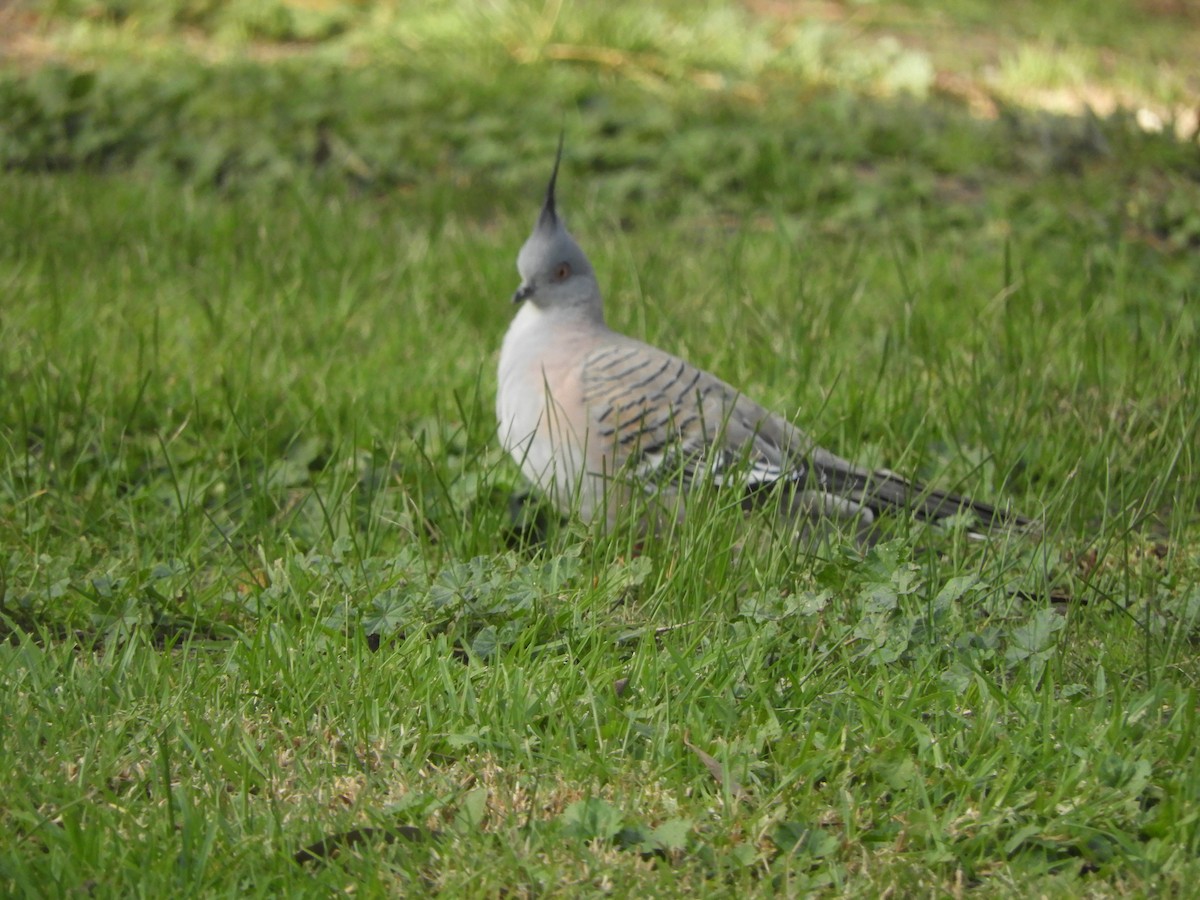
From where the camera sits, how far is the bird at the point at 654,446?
3.09 metres

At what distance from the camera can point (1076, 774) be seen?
88.2 inches

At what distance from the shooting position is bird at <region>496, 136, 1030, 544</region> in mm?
3090

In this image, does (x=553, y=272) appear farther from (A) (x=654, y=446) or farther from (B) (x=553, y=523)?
(B) (x=553, y=523)

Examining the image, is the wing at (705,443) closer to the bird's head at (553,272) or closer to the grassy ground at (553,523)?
the grassy ground at (553,523)

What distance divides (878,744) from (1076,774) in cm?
32

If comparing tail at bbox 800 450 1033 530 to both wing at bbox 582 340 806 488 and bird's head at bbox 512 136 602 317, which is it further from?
bird's head at bbox 512 136 602 317

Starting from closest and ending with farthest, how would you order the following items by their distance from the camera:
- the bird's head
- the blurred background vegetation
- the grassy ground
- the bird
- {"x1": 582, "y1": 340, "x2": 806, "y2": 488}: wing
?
the grassy ground → the bird → {"x1": 582, "y1": 340, "x2": 806, "y2": 488}: wing → the bird's head → the blurred background vegetation

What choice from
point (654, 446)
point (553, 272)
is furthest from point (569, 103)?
point (654, 446)

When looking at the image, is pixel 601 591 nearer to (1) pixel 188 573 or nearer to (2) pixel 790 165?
(1) pixel 188 573

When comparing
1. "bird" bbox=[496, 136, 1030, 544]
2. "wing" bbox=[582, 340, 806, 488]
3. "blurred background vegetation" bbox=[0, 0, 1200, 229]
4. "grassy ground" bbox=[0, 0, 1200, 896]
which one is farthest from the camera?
"blurred background vegetation" bbox=[0, 0, 1200, 229]

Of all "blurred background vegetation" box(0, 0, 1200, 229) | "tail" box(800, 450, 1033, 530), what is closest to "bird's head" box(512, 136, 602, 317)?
"tail" box(800, 450, 1033, 530)

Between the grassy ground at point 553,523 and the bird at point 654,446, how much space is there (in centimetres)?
11

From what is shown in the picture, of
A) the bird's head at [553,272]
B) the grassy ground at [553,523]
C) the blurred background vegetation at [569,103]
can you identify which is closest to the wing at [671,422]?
the grassy ground at [553,523]

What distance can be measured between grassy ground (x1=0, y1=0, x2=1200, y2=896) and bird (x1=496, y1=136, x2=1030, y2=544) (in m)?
0.11
